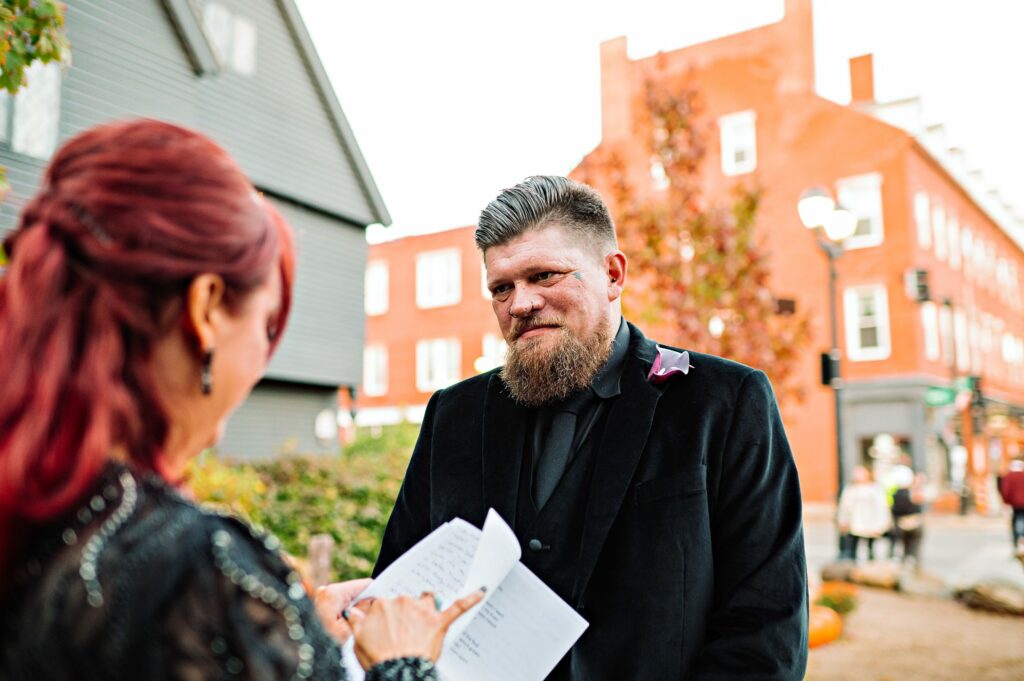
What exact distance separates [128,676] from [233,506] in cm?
818

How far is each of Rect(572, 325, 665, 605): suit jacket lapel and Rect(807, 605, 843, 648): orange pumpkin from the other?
7.47m

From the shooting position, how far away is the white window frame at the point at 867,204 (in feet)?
93.0

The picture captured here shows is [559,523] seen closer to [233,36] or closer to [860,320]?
[233,36]

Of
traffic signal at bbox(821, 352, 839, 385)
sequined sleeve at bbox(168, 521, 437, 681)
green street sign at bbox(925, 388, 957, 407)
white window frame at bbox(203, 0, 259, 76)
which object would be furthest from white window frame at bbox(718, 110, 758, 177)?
sequined sleeve at bbox(168, 521, 437, 681)

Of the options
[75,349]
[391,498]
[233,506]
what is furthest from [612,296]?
[391,498]

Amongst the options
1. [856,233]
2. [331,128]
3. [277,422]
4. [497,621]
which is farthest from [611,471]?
[856,233]

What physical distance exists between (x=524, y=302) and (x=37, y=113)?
9.63 meters

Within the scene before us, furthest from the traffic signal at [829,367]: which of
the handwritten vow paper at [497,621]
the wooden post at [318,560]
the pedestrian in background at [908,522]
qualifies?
the handwritten vow paper at [497,621]

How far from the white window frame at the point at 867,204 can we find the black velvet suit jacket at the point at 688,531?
27968mm

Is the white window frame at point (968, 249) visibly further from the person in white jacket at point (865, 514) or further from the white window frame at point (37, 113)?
the white window frame at point (37, 113)

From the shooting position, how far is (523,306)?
269 cm

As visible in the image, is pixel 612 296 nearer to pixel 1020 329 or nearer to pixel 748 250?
pixel 748 250

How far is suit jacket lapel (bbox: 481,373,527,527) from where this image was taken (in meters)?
2.47

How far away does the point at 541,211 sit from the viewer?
8.86 feet
